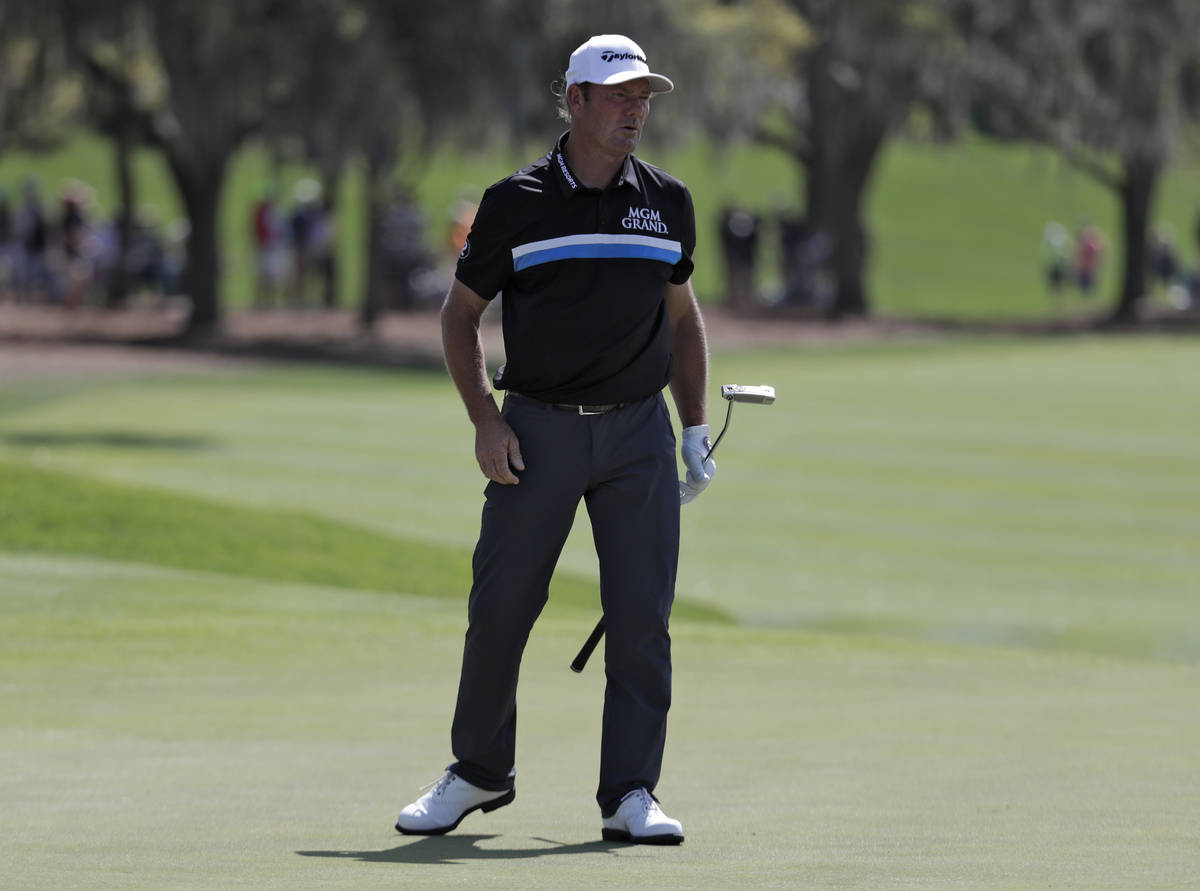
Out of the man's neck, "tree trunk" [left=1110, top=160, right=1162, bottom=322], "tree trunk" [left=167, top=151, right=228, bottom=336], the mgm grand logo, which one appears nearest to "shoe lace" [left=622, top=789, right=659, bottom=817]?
the mgm grand logo

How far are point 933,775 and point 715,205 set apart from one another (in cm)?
7237

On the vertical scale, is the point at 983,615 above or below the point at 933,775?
below

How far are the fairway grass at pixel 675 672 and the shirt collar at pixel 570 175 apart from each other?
1611mm

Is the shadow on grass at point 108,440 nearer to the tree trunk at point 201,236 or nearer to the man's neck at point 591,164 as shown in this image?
the tree trunk at point 201,236

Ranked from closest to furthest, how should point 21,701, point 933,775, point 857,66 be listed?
point 933,775, point 21,701, point 857,66

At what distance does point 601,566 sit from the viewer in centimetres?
570

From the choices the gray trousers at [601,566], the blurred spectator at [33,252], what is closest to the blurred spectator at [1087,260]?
the blurred spectator at [33,252]

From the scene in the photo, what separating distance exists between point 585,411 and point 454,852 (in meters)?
1.13

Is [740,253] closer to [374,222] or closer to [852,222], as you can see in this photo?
[852,222]

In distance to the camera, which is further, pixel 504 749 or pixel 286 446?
pixel 286 446

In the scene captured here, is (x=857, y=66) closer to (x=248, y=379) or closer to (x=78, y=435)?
(x=248, y=379)

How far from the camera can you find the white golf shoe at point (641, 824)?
5.39m

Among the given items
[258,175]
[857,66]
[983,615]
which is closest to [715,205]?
[258,175]

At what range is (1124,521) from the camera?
16953 millimetres
